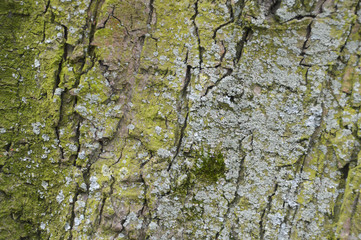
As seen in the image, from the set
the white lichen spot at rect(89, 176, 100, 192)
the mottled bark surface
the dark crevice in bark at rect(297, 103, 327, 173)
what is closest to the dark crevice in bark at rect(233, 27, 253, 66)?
the mottled bark surface

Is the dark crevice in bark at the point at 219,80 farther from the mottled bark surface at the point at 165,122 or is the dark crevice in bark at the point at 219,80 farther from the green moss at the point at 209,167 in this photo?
the green moss at the point at 209,167

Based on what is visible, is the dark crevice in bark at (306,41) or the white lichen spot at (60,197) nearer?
the dark crevice in bark at (306,41)

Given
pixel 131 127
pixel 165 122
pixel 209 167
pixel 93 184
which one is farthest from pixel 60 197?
pixel 209 167

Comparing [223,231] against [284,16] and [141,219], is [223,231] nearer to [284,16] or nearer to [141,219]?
[141,219]

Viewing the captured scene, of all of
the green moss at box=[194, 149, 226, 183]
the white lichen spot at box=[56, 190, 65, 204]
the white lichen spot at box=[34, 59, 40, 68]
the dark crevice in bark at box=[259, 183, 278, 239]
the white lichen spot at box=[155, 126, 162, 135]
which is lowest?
the white lichen spot at box=[56, 190, 65, 204]

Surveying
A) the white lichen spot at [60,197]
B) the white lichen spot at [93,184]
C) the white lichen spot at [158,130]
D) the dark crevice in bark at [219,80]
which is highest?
the dark crevice in bark at [219,80]

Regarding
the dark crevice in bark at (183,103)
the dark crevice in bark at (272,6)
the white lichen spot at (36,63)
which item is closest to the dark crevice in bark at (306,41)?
the dark crevice in bark at (272,6)

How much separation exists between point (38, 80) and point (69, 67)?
0.18 m

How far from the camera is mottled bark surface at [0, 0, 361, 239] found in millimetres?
1224

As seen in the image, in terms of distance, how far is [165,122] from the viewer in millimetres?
1285

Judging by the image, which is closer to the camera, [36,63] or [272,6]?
[272,6]

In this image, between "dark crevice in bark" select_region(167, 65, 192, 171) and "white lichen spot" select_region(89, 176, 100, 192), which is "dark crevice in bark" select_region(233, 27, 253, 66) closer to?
"dark crevice in bark" select_region(167, 65, 192, 171)

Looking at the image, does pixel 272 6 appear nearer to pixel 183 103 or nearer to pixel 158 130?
pixel 183 103

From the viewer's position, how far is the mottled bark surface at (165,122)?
1.22m
